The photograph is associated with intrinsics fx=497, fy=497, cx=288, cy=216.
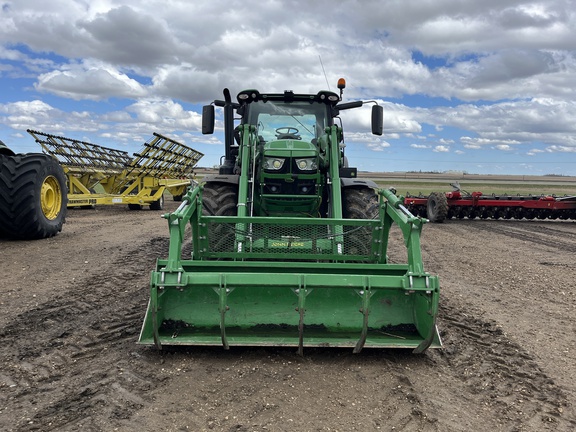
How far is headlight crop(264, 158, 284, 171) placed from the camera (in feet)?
20.4

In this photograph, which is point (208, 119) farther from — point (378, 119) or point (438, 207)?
point (438, 207)

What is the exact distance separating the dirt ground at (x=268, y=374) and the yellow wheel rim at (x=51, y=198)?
3.55 m

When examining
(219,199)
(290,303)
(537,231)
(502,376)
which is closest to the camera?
(502,376)

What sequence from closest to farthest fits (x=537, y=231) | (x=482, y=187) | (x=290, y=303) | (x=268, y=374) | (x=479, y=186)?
(x=268, y=374) < (x=290, y=303) < (x=537, y=231) < (x=482, y=187) < (x=479, y=186)

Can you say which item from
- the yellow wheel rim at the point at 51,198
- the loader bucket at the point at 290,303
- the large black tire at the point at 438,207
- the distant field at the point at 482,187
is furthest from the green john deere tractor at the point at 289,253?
the distant field at the point at 482,187

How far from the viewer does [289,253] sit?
5.33 metres

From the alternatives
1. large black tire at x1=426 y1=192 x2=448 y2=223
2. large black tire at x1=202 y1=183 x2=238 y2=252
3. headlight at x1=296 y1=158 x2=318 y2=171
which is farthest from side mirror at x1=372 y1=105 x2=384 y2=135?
large black tire at x1=426 y1=192 x2=448 y2=223

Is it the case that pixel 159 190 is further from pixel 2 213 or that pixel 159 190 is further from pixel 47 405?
pixel 47 405

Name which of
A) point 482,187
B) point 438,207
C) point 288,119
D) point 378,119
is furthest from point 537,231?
point 482,187

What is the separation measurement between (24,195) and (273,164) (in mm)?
4747

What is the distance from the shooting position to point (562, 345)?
14.7 feet

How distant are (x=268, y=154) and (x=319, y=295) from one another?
252 cm

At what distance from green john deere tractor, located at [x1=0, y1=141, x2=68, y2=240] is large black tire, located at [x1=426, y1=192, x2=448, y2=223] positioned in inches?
415

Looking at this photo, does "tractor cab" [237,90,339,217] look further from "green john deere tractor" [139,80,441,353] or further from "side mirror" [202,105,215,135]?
"side mirror" [202,105,215,135]
